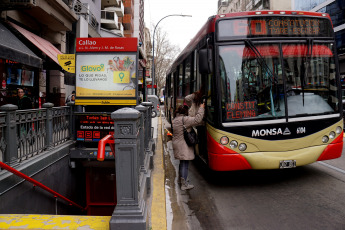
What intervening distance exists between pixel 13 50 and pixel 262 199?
7.06 meters

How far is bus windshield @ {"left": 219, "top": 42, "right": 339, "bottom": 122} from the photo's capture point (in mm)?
5316

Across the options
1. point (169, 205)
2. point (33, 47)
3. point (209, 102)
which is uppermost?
point (33, 47)

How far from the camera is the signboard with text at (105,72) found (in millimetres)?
7828

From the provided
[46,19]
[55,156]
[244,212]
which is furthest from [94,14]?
[244,212]

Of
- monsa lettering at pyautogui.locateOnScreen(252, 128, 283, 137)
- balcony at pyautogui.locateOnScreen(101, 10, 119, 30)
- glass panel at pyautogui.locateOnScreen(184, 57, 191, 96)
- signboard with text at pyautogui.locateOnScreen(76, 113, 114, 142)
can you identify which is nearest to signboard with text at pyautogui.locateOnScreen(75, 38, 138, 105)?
signboard with text at pyautogui.locateOnScreen(76, 113, 114, 142)

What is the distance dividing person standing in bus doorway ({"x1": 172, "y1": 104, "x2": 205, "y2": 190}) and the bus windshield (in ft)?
1.81

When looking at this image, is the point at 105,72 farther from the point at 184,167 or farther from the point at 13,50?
the point at 184,167

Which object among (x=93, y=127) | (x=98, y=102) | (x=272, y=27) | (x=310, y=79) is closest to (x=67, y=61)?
(x=98, y=102)

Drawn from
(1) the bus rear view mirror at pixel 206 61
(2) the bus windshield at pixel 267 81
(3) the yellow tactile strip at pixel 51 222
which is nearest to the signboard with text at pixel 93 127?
(1) the bus rear view mirror at pixel 206 61

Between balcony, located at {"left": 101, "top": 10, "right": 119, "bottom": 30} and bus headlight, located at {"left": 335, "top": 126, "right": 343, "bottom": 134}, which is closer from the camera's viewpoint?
bus headlight, located at {"left": 335, "top": 126, "right": 343, "bottom": 134}

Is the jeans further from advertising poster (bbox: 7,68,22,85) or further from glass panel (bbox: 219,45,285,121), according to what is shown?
advertising poster (bbox: 7,68,22,85)

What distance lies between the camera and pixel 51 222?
3.30 metres

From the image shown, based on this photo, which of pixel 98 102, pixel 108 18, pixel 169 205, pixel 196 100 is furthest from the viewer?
pixel 108 18

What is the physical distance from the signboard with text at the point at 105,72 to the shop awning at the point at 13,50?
161 cm
